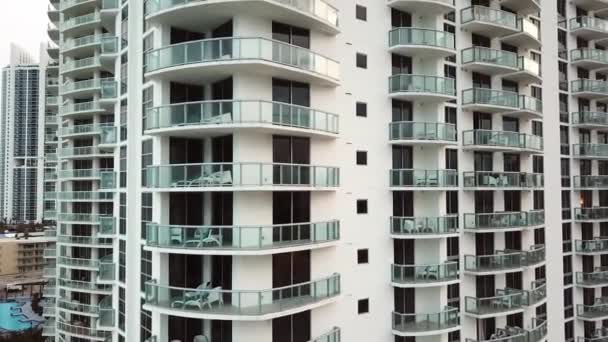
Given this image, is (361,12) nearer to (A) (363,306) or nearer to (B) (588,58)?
(A) (363,306)

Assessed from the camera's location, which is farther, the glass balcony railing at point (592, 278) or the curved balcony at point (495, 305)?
the glass balcony railing at point (592, 278)

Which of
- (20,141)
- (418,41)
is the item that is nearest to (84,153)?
(418,41)

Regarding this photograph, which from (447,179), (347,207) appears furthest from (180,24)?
(447,179)

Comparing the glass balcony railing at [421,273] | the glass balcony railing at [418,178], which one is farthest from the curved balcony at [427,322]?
the glass balcony railing at [418,178]

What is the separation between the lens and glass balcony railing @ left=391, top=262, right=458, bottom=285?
2311 cm

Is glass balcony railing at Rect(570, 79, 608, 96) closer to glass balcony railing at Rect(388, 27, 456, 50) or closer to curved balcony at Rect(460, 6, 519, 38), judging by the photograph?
curved balcony at Rect(460, 6, 519, 38)

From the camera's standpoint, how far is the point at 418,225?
23.2 meters

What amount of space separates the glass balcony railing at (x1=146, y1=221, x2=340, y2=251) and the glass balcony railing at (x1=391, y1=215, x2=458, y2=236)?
20.7 ft

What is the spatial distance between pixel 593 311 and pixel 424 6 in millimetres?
28508

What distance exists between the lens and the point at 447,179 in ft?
78.8

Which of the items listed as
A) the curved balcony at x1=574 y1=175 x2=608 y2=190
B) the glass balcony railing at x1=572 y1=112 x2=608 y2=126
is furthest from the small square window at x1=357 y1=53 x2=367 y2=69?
the curved balcony at x1=574 y1=175 x2=608 y2=190

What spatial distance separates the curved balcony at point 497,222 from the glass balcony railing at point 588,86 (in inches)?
546

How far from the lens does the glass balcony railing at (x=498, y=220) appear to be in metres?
25.8

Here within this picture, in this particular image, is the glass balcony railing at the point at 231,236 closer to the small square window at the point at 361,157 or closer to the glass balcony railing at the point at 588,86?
the small square window at the point at 361,157
